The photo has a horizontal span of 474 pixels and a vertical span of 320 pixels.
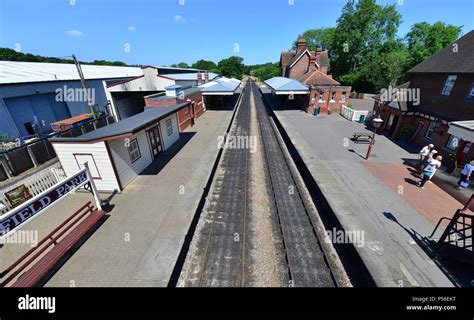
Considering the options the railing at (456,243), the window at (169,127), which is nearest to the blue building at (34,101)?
the window at (169,127)

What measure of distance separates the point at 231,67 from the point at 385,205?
102 m

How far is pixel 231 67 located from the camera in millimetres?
97312

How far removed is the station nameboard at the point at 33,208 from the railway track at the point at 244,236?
4595 millimetres

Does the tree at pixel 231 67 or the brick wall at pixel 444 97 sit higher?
the tree at pixel 231 67

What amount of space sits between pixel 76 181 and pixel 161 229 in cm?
352

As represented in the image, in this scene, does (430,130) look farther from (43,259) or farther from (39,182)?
(39,182)

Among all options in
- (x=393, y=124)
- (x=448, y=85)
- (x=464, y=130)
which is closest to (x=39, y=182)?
(x=464, y=130)

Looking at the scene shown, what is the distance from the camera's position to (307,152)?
14.4 meters

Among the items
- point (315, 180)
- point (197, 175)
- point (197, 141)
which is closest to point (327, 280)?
point (315, 180)

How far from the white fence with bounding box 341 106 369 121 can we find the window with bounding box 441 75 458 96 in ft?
26.1

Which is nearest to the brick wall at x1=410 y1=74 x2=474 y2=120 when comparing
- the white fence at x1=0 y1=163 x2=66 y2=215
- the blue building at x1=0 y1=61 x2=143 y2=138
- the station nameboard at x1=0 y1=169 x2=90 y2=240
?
the station nameboard at x1=0 y1=169 x2=90 y2=240

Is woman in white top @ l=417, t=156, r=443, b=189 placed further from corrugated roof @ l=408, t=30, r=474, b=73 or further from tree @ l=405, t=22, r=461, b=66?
tree @ l=405, t=22, r=461, b=66

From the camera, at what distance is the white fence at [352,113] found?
73.5 feet

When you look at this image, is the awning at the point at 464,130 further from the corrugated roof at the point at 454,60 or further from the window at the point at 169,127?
the window at the point at 169,127
